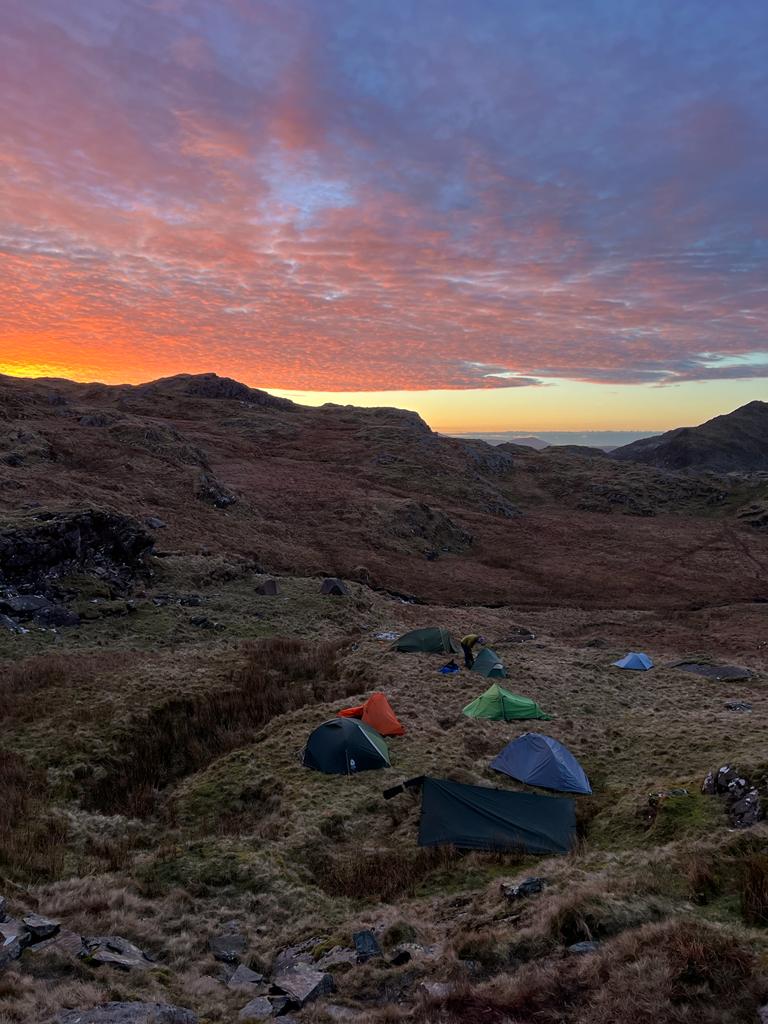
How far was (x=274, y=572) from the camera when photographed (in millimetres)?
43781

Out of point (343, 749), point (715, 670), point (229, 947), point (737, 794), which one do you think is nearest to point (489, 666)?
point (343, 749)

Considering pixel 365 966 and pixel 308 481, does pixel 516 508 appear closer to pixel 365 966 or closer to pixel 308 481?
pixel 308 481

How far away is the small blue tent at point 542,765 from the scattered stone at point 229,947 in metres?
8.19

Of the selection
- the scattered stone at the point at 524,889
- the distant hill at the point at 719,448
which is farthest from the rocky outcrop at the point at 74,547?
the distant hill at the point at 719,448

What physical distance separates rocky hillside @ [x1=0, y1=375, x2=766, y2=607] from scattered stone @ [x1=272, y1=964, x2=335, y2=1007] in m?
26.6

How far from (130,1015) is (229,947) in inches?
115

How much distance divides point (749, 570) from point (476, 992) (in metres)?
59.9

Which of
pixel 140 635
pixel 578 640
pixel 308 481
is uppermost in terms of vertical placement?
pixel 308 481

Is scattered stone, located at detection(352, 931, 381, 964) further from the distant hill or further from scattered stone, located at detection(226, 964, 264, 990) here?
the distant hill

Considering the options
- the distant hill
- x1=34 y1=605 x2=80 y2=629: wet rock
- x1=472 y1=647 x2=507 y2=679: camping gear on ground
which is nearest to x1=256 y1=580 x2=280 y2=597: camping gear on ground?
x1=34 y1=605 x2=80 y2=629: wet rock

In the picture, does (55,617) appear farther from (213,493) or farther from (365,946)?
(213,493)

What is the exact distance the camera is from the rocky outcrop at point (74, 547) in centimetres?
2868

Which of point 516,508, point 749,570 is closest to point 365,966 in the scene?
point 749,570

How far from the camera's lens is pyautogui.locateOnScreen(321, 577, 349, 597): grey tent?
36594mm
